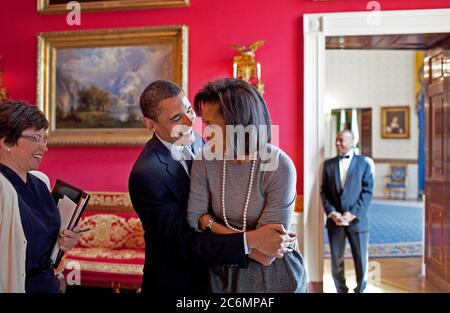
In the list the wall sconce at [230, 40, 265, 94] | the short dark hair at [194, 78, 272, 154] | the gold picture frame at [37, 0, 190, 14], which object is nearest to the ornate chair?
the wall sconce at [230, 40, 265, 94]

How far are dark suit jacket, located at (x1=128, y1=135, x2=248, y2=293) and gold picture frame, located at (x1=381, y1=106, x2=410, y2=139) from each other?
8.21 m

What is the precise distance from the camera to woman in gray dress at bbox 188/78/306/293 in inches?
32.9

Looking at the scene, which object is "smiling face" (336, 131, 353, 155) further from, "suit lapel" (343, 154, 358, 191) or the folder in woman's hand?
the folder in woman's hand

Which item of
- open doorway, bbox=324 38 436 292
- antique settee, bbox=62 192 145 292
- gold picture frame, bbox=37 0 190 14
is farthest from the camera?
open doorway, bbox=324 38 436 292

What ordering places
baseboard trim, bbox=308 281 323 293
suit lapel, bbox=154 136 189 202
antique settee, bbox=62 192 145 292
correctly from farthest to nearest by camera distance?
baseboard trim, bbox=308 281 323 293
antique settee, bbox=62 192 145 292
suit lapel, bbox=154 136 189 202

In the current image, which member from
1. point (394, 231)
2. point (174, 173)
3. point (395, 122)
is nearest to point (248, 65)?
point (174, 173)

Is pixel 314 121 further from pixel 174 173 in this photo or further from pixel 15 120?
pixel 15 120

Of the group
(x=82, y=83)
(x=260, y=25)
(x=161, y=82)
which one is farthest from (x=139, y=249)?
(x=161, y=82)

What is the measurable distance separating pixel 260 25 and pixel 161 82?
2.04 m

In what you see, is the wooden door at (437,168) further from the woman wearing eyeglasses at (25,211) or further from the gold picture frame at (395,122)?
the gold picture frame at (395,122)

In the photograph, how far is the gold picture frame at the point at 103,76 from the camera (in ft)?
10.1

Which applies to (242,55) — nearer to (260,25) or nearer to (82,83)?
(260,25)

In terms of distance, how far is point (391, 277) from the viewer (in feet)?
11.0
